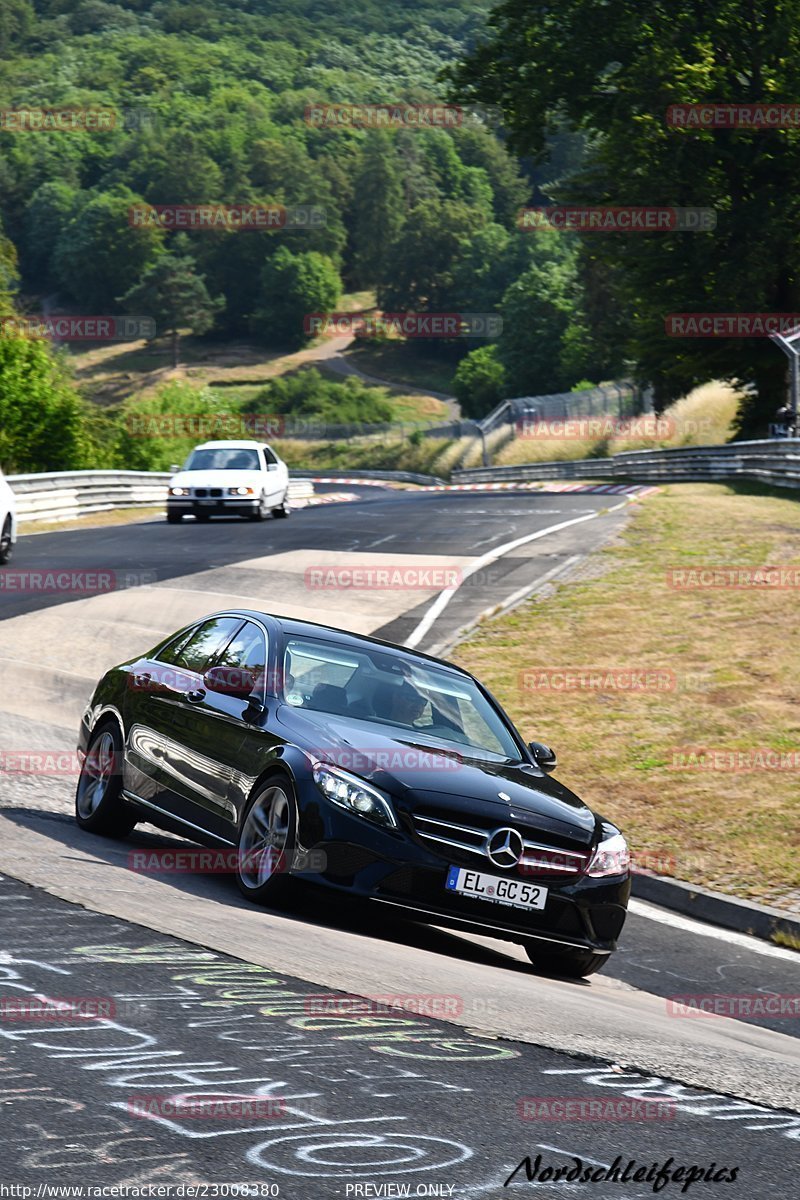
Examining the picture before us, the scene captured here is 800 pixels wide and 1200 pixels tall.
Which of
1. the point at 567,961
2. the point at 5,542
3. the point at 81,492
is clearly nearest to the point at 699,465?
the point at 81,492

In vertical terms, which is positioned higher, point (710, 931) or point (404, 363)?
point (404, 363)

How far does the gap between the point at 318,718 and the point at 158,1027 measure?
317 centimetres

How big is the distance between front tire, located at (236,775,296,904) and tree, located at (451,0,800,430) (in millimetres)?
37465

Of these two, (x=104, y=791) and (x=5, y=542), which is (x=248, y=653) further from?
(x=5, y=542)

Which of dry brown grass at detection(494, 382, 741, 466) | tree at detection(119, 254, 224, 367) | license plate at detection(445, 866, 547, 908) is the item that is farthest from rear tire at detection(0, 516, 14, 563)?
tree at detection(119, 254, 224, 367)

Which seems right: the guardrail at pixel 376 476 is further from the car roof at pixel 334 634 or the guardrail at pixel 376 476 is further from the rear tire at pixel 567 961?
the rear tire at pixel 567 961

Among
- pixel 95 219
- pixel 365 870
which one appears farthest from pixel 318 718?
pixel 95 219

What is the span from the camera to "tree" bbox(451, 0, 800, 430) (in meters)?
42.8

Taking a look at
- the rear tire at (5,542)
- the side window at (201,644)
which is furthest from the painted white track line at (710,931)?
the rear tire at (5,542)

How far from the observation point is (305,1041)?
204 inches

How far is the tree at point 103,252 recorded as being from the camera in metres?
183

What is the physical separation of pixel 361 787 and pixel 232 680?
1.45 meters

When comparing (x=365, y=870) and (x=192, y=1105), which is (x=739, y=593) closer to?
(x=365, y=870)

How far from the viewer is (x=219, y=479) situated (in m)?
31.2
